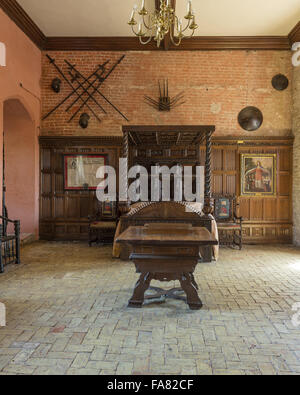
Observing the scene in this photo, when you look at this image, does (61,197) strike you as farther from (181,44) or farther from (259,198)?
(259,198)

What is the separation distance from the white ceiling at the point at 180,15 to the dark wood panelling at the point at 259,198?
8.96 feet

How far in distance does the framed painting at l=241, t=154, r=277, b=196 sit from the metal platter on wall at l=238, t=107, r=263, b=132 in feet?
2.52

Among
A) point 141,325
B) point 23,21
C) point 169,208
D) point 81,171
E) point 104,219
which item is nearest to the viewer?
point 141,325

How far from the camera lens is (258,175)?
7770 millimetres

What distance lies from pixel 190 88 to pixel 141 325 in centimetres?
657

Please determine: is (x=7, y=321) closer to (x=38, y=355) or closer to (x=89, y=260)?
(x=38, y=355)

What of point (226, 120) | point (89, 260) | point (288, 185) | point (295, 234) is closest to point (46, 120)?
point (89, 260)

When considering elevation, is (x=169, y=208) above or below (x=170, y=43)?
below

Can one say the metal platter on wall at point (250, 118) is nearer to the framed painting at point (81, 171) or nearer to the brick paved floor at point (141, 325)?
the framed painting at point (81, 171)

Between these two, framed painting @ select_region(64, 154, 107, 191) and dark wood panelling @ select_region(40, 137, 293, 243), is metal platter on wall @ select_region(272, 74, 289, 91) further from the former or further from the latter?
framed painting @ select_region(64, 154, 107, 191)

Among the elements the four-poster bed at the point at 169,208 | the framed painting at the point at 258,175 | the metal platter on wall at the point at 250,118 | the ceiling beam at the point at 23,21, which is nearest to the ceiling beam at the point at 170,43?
the ceiling beam at the point at 23,21

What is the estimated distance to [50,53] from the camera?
7977 millimetres

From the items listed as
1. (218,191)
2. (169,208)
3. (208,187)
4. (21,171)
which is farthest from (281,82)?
(21,171)
